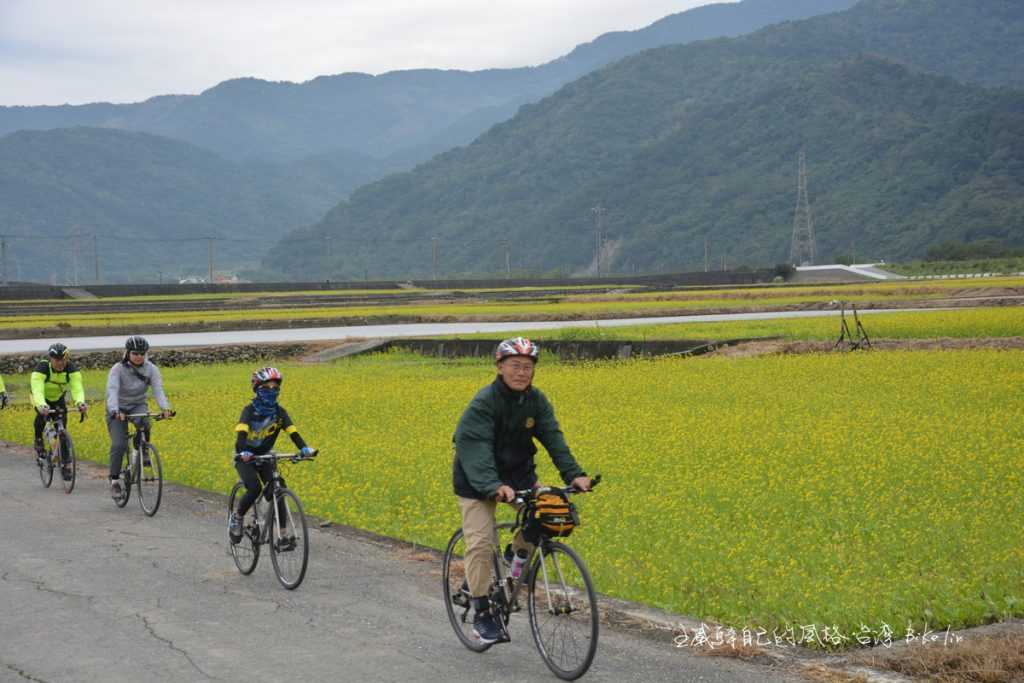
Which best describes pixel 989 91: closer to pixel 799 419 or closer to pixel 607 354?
pixel 607 354

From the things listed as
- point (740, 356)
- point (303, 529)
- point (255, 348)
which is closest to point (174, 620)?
point (303, 529)

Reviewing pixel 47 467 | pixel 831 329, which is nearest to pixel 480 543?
pixel 47 467

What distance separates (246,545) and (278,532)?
2.15 feet

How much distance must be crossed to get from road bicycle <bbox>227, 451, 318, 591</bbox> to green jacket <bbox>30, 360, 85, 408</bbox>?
6120 mm

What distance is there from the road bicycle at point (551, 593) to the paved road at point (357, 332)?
1376 inches

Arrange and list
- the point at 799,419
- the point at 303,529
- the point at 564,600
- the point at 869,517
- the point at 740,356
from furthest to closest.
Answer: the point at 740,356 < the point at 799,419 < the point at 869,517 < the point at 303,529 < the point at 564,600

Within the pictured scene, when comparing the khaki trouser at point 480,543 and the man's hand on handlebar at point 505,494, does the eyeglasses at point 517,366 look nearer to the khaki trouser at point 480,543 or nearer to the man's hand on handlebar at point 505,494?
the man's hand on handlebar at point 505,494

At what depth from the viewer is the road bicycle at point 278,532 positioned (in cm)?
1065

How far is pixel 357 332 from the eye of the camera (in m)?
50.4

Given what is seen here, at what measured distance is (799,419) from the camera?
65.5 ft

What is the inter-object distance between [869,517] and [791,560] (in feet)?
7.23

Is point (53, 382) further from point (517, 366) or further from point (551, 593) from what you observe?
point (551, 593)

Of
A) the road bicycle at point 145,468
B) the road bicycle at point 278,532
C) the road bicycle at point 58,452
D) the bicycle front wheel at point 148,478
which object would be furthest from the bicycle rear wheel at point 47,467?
the road bicycle at point 278,532

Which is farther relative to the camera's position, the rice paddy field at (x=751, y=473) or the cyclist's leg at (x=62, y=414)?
the cyclist's leg at (x=62, y=414)
